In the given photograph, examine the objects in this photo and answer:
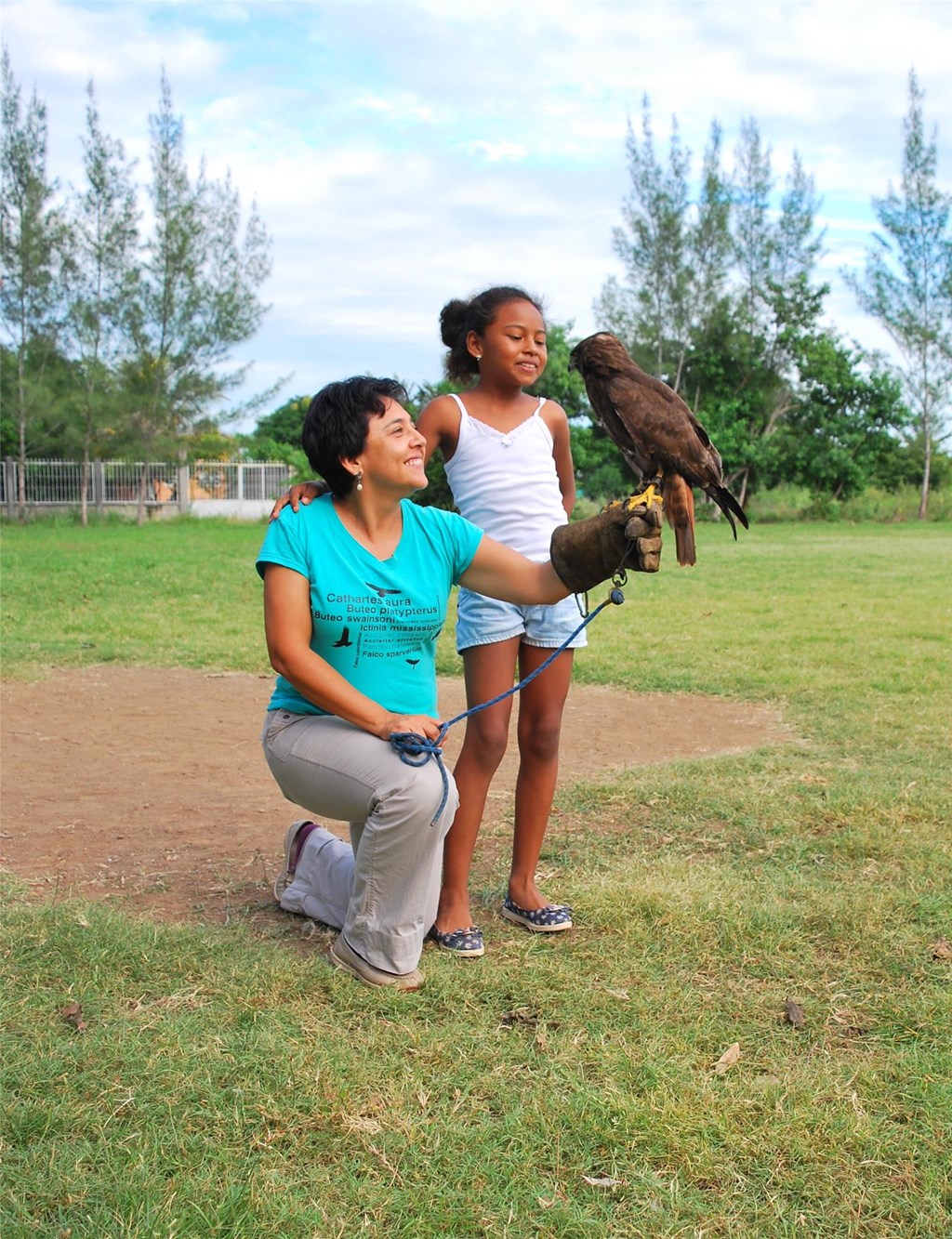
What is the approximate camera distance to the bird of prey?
3.50 m

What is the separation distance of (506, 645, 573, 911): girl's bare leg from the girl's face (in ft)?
2.83

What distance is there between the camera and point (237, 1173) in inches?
89.0

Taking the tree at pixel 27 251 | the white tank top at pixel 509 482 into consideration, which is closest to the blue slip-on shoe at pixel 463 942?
the white tank top at pixel 509 482

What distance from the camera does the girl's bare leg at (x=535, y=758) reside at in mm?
3623

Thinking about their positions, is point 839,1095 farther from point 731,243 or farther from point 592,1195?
point 731,243

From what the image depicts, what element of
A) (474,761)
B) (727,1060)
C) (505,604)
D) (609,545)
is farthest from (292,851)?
(727,1060)

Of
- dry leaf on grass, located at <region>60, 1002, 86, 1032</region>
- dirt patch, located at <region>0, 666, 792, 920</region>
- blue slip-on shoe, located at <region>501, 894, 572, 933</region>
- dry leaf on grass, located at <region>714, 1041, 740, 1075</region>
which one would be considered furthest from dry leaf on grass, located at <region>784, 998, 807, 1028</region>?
dry leaf on grass, located at <region>60, 1002, 86, 1032</region>

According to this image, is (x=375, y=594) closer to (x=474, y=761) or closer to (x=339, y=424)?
(x=339, y=424)

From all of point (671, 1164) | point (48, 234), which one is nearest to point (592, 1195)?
point (671, 1164)

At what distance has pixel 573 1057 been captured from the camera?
8.91 ft

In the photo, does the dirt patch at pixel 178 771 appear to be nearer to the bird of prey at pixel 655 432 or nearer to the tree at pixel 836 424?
the bird of prey at pixel 655 432

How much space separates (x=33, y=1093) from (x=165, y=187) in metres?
29.4

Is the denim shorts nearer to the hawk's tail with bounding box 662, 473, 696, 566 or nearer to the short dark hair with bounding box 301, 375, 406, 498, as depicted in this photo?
the hawk's tail with bounding box 662, 473, 696, 566

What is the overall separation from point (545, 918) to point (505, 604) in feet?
3.16
